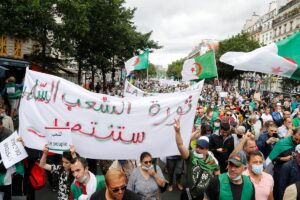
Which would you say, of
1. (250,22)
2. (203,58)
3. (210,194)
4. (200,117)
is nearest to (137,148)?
(210,194)

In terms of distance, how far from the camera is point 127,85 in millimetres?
9766

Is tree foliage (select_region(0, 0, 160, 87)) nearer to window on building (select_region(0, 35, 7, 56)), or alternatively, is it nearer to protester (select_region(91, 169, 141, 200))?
window on building (select_region(0, 35, 7, 56))

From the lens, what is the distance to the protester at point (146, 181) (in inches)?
163

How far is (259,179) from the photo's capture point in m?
3.98

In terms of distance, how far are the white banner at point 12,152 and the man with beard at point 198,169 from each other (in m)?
2.07

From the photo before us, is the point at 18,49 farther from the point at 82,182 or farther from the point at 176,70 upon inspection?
the point at 176,70

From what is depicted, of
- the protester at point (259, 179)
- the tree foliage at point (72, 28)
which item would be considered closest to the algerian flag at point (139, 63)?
the tree foliage at point (72, 28)

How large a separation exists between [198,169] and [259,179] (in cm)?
75

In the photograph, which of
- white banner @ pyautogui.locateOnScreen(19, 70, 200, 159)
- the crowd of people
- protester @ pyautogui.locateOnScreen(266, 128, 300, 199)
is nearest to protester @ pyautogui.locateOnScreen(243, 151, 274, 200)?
the crowd of people

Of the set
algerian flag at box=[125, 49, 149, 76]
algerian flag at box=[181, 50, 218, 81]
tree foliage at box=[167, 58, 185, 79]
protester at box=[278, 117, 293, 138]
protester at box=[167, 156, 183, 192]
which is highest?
tree foliage at box=[167, 58, 185, 79]

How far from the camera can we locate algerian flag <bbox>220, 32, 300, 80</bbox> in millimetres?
4969

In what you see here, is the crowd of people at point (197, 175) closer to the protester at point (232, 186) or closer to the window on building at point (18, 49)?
the protester at point (232, 186)

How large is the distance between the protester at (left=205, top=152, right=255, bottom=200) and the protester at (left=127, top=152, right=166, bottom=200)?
0.87m

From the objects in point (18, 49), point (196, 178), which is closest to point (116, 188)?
point (196, 178)
